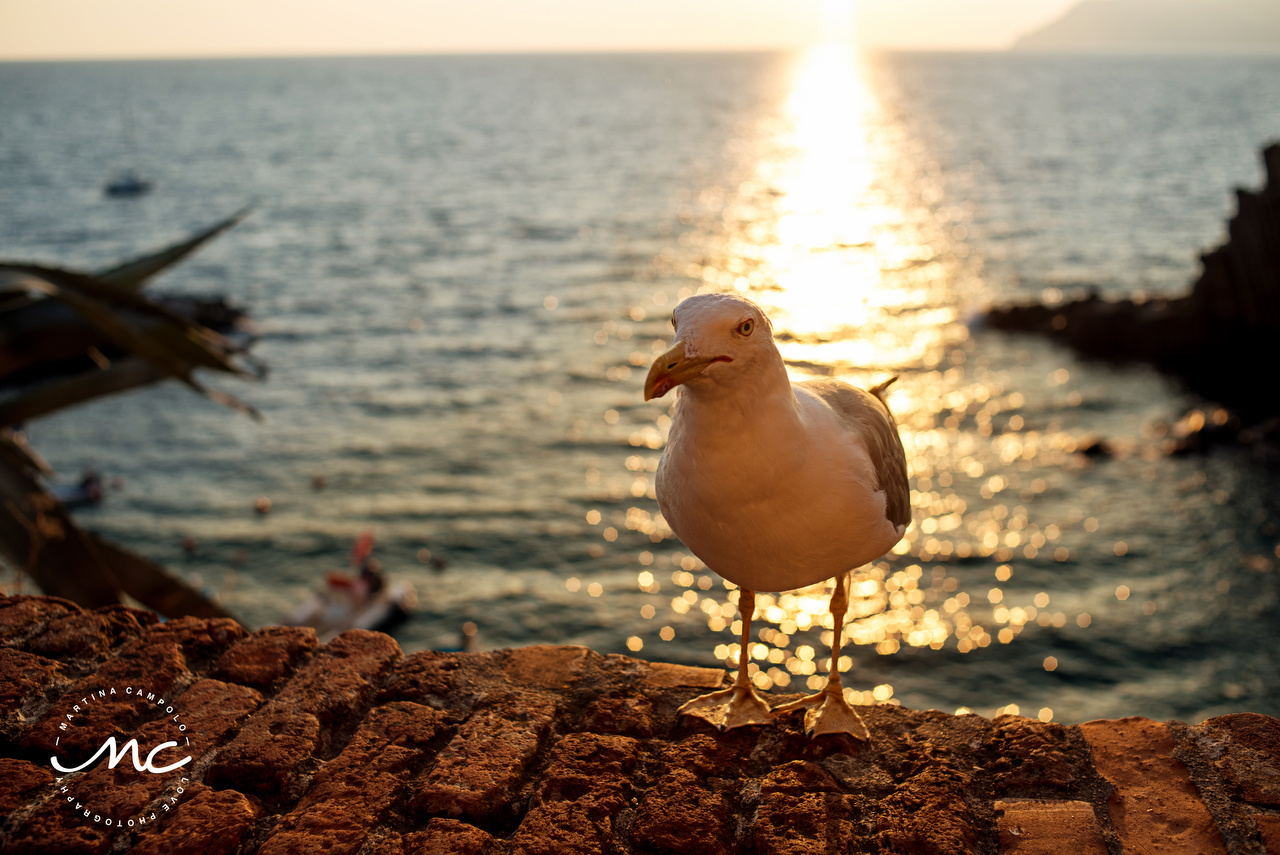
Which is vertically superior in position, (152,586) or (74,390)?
(74,390)

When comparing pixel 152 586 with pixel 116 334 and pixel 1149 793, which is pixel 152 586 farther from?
pixel 1149 793

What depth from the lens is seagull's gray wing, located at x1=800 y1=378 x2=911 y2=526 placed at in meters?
3.69

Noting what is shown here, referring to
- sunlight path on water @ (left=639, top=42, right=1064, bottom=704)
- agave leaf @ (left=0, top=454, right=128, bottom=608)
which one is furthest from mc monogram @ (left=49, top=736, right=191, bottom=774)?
sunlight path on water @ (left=639, top=42, right=1064, bottom=704)

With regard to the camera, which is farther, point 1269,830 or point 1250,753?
point 1250,753

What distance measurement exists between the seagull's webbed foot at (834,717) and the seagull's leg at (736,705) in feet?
0.61

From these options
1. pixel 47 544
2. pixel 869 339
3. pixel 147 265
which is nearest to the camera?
pixel 47 544

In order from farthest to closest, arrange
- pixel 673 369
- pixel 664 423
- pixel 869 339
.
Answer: pixel 869 339 < pixel 664 423 < pixel 673 369

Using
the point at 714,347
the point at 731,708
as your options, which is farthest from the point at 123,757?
the point at 714,347

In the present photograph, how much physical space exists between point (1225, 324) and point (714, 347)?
32.5 meters

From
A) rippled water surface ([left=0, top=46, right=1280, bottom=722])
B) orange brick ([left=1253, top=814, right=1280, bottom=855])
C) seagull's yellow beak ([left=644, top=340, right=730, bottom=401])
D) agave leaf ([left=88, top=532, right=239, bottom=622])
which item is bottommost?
rippled water surface ([left=0, top=46, right=1280, bottom=722])

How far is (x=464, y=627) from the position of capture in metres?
18.8

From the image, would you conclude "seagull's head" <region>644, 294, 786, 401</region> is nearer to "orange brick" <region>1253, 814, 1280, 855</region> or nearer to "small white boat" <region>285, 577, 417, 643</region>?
"orange brick" <region>1253, 814, 1280, 855</region>

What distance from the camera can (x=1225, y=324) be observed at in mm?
29281

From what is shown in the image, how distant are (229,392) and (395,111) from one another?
118 meters
